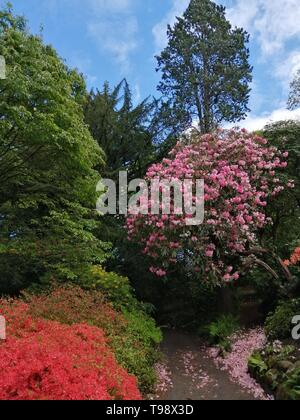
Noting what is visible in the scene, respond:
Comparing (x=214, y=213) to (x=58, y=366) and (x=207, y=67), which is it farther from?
(x=207, y=67)

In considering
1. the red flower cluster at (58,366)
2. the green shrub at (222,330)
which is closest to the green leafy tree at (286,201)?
the green shrub at (222,330)

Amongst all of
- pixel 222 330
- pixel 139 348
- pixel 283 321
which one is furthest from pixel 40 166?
pixel 283 321

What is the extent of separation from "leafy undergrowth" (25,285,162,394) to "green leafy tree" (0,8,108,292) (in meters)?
1.13

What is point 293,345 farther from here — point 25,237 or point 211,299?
point 25,237

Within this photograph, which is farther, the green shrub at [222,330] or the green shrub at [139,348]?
the green shrub at [222,330]

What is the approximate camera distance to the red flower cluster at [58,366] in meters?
4.89

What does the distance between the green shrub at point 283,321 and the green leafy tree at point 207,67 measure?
1738 centimetres

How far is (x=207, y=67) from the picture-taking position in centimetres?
2609

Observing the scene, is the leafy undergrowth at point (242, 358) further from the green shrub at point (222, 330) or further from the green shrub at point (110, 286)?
the green shrub at point (110, 286)

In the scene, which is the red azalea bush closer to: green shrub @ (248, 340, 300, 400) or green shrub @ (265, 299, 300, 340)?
green shrub @ (248, 340, 300, 400)

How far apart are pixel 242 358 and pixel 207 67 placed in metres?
21.0
